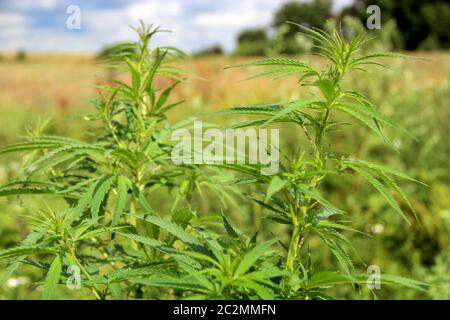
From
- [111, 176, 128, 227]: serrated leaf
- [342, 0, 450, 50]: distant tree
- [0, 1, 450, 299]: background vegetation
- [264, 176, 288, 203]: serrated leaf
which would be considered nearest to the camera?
[264, 176, 288, 203]: serrated leaf

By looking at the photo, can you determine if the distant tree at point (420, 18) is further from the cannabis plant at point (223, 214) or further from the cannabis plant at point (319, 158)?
the cannabis plant at point (319, 158)

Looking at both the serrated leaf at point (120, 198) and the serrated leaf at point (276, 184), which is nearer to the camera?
the serrated leaf at point (276, 184)

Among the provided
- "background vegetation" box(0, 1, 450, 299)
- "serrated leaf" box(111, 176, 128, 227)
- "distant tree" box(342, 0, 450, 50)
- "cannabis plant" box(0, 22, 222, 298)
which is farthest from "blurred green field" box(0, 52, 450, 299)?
"distant tree" box(342, 0, 450, 50)

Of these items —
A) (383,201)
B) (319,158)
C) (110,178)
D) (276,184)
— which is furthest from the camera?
(383,201)

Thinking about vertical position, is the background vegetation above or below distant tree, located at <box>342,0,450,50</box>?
below

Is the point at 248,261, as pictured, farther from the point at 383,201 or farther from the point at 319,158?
the point at 383,201

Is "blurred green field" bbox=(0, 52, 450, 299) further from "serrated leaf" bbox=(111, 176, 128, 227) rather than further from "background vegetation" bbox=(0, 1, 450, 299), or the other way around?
"serrated leaf" bbox=(111, 176, 128, 227)

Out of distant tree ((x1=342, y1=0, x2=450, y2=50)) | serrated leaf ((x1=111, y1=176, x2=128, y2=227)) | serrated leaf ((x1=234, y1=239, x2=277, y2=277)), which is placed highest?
distant tree ((x1=342, y1=0, x2=450, y2=50))

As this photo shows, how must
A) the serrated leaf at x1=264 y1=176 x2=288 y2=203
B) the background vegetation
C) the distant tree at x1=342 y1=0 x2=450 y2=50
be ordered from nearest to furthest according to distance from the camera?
the serrated leaf at x1=264 y1=176 x2=288 y2=203
the background vegetation
the distant tree at x1=342 y1=0 x2=450 y2=50

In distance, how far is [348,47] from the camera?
1036mm

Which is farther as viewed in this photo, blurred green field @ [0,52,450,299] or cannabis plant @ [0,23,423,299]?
blurred green field @ [0,52,450,299]

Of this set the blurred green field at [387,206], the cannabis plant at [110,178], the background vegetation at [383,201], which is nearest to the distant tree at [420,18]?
the background vegetation at [383,201]

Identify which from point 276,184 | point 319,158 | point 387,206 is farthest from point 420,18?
point 276,184
